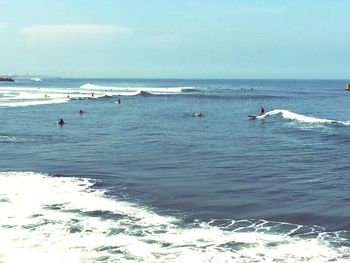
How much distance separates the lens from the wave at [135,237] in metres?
13.6

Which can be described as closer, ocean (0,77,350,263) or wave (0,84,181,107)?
ocean (0,77,350,263)

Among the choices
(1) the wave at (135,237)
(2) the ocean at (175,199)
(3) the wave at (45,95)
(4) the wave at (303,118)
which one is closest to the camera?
(1) the wave at (135,237)

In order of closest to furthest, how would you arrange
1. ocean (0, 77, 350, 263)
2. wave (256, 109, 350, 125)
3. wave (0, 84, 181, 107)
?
1. ocean (0, 77, 350, 263)
2. wave (256, 109, 350, 125)
3. wave (0, 84, 181, 107)

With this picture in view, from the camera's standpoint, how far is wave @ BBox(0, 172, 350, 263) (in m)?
13.6

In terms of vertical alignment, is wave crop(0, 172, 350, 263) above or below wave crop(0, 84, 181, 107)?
above

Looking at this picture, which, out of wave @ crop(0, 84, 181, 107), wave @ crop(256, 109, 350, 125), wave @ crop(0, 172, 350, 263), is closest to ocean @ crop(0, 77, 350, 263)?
wave @ crop(0, 172, 350, 263)

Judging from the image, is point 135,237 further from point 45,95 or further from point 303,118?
point 45,95

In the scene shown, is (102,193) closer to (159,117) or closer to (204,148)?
(204,148)

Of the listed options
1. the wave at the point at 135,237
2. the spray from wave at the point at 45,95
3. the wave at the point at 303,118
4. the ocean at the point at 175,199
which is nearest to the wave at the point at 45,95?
the spray from wave at the point at 45,95

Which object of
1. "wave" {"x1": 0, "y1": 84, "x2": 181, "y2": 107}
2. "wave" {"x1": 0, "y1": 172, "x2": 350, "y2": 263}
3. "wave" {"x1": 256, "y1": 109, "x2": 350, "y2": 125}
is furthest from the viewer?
"wave" {"x1": 0, "y1": 84, "x2": 181, "y2": 107}

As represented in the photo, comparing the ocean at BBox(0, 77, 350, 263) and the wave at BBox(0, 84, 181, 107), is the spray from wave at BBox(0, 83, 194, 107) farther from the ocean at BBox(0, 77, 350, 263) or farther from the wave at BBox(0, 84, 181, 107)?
the ocean at BBox(0, 77, 350, 263)

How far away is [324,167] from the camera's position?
85.3 ft

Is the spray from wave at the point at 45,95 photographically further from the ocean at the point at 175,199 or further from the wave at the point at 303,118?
the ocean at the point at 175,199

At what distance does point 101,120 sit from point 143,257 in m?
40.7
